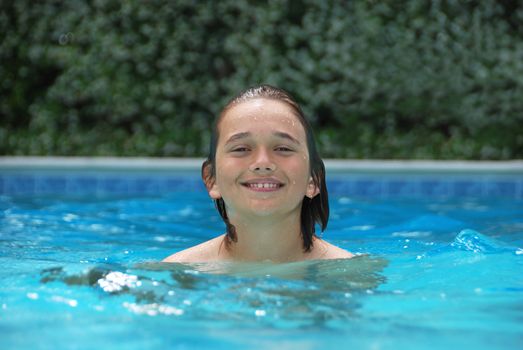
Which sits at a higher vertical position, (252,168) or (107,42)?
(107,42)

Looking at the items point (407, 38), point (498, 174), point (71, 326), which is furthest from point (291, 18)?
point (71, 326)

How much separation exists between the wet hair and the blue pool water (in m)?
0.17

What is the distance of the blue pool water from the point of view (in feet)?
7.08

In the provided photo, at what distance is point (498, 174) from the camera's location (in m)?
8.04

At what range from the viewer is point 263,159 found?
288 centimetres

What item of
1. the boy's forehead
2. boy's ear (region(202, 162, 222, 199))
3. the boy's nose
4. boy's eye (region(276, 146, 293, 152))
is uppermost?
the boy's forehead

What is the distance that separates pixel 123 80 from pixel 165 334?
29.5ft

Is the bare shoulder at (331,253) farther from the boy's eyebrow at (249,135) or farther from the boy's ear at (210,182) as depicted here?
the boy's eyebrow at (249,135)

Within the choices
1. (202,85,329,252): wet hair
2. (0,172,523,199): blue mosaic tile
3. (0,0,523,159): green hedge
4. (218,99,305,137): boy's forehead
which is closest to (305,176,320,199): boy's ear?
(202,85,329,252): wet hair

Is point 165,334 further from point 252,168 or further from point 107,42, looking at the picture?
point 107,42

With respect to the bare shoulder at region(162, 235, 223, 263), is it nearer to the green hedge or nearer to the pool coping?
the pool coping

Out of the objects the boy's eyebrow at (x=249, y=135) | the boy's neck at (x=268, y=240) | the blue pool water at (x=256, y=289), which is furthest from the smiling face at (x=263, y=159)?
the blue pool water at (x=256, y=289)

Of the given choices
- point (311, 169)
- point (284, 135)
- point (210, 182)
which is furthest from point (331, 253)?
point (284, 135)

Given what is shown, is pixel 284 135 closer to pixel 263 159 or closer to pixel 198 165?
pixel 263 159
